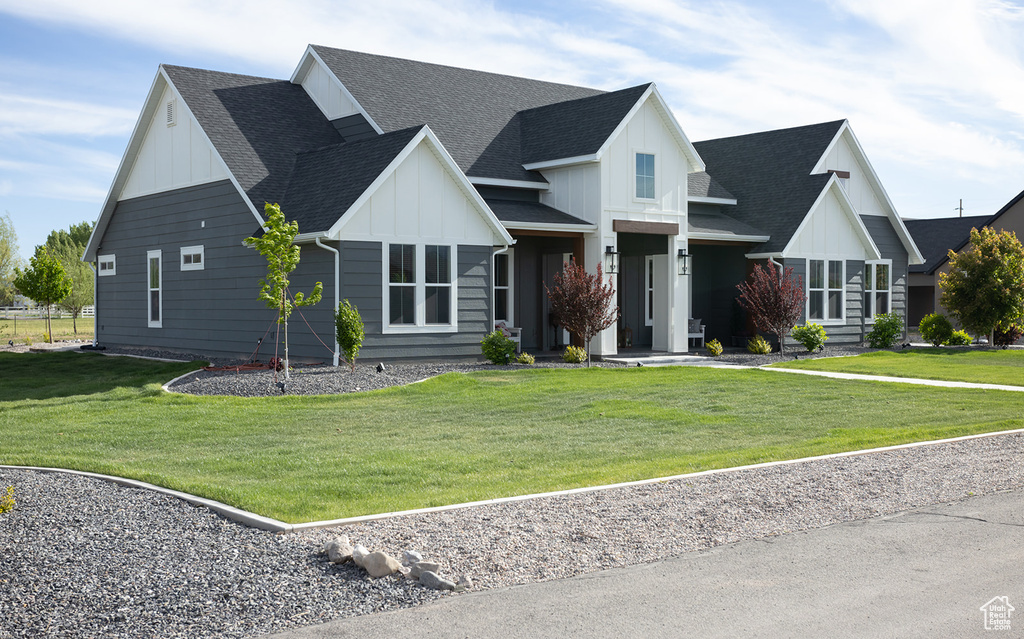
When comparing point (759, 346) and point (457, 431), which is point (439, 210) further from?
point (759, 346)

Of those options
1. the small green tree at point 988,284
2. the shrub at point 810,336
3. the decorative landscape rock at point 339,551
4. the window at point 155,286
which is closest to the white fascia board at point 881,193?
the small green tree at point 988,284

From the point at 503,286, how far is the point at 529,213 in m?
1.94

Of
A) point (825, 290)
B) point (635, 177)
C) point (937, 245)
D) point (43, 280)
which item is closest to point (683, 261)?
point (635, 177)

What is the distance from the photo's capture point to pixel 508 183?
23062mm

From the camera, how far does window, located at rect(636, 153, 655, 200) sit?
2289cm

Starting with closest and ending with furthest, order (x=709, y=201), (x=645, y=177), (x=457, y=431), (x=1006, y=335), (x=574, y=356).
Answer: (x=457, y=431) < (x=574, y=356) < (x=645, y=177) < (x=709, y=201) < (x=1006, y=335)

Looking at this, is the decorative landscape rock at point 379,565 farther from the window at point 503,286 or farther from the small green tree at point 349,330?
the window at point 503,286

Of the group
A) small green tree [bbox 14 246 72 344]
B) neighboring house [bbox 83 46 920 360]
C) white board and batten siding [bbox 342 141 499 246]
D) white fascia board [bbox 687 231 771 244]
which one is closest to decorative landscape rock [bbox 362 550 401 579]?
neighboring house [bbox 83 46 920 360]

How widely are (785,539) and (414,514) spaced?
2.73 meters

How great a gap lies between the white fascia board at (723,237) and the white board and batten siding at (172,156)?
1144 cm

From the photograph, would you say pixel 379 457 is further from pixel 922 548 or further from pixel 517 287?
pixel 517 287

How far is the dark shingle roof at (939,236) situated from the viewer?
42.8 metres

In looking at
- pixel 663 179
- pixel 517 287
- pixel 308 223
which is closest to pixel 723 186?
pixel 663 179

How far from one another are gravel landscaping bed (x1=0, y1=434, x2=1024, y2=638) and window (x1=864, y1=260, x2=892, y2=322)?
64.4ft
